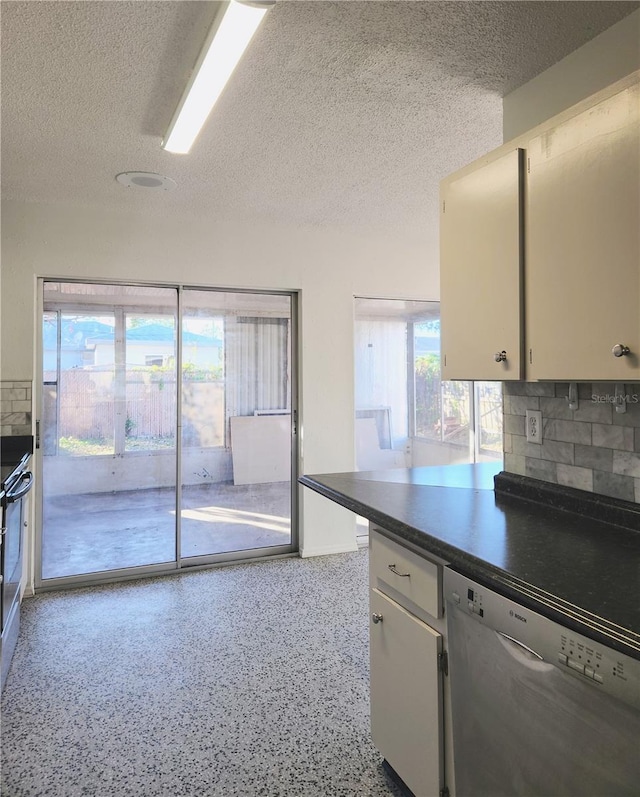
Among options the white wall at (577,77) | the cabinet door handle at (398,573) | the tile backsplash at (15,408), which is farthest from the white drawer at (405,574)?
the tile backsplash at (15,408)

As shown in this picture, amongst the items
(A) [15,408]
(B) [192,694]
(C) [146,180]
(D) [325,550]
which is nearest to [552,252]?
→ (B) [192,694]

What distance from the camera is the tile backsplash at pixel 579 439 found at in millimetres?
1656

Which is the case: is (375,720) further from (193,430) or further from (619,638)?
(193,430)

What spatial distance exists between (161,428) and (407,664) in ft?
9.06

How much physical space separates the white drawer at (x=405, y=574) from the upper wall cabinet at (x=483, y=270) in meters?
0.70

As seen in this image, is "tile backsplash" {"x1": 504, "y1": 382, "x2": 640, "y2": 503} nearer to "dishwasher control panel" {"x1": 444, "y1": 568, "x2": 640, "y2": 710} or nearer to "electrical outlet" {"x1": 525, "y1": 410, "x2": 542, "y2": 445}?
"electrical outlet" {"x1": 525, "y1": 410, "x2": 542, "y2": 445}

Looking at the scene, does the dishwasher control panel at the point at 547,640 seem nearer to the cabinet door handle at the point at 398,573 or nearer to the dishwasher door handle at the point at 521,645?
the dishwasher door handle at the point at 521,645

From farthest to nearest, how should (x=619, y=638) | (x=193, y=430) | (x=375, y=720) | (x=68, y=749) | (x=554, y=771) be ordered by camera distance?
(x=193, y=430) → (x=68, y=749) → (x=375, y=720) → (x=554, y=771) → (x=619, y=638)

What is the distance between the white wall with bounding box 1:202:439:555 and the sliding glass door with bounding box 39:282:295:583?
16 cm

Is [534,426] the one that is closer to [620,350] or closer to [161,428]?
[620,350]

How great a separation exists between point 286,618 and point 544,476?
181 centimetres

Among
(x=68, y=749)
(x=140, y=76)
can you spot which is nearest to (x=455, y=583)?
(x=68, y=749)

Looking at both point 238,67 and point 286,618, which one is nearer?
point 238,67

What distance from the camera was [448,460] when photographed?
483 centimetres
